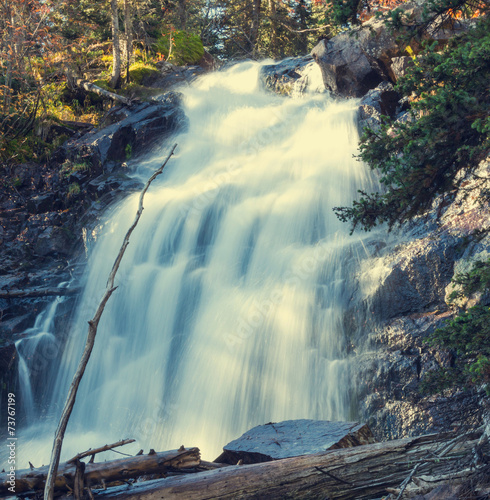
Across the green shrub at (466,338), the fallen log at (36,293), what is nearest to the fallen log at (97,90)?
the fallen log at (36,293)

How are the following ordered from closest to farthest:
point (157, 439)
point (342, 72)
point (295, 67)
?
point (157, 439) → point (342, 72) → point (295, 67)

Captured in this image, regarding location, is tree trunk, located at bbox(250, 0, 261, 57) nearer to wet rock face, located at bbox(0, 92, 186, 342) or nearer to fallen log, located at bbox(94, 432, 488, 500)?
wet rock face, located at bbox(0, 92, 186, 342)

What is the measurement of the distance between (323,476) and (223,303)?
587 cm

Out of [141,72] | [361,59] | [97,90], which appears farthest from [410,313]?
[141,72]

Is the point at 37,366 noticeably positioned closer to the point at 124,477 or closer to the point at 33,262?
the point at 33,262

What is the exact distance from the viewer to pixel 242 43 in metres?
27.5

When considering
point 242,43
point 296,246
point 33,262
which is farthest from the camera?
point 242,43

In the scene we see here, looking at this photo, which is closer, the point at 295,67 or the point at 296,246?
the point at 296,246

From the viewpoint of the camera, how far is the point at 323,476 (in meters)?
3.78

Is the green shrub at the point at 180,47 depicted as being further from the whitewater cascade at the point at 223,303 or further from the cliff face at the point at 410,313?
the cliff face at the point at 410,313

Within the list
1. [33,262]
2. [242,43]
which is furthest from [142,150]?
[242,43]

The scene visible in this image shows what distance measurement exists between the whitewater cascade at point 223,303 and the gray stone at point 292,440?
206cm

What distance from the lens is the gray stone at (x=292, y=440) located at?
4.62 meters

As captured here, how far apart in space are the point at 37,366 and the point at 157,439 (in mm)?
3708
